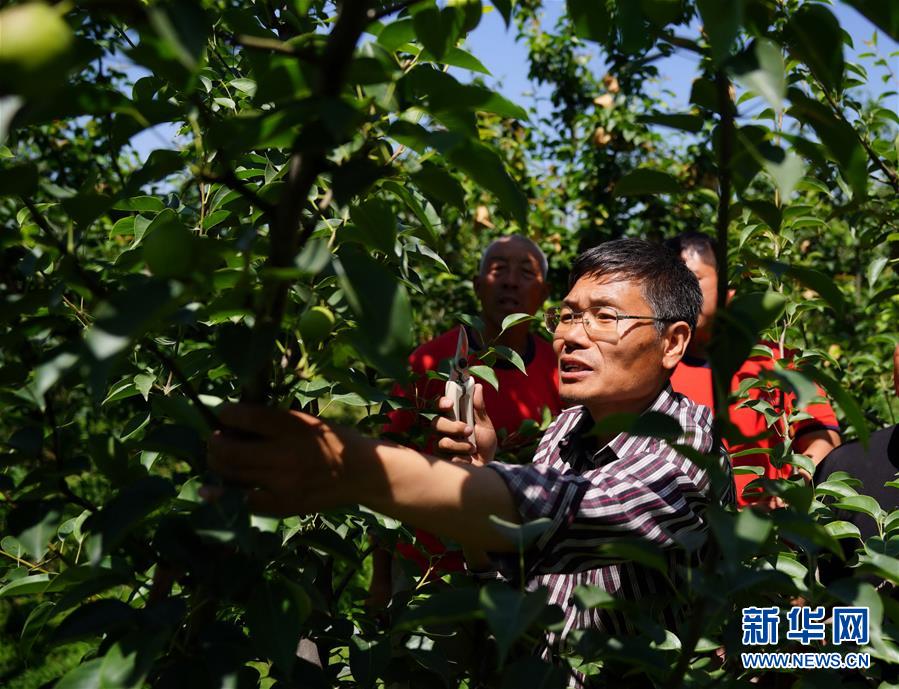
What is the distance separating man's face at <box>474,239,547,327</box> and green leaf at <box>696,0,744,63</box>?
283 centimetres

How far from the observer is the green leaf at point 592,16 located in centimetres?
113

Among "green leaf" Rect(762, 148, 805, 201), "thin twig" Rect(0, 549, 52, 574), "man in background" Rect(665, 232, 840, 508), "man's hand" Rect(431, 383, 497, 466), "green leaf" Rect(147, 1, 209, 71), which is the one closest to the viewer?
"green leaf" Rect(147, 1, 209, 71)

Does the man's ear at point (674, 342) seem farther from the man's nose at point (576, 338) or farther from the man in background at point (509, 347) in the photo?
the man in background at point (509, 347)

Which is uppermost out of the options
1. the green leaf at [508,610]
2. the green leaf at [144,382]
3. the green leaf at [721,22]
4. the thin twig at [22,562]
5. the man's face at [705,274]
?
the man's face at [705,274]

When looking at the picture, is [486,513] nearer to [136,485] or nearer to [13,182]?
[136,485]

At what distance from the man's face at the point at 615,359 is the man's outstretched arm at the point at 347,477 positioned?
0.65 meters

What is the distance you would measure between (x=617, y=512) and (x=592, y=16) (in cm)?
78

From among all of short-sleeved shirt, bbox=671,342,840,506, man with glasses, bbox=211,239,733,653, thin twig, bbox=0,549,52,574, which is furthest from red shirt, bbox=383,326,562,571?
thin twig, bbox=0,549,52,574

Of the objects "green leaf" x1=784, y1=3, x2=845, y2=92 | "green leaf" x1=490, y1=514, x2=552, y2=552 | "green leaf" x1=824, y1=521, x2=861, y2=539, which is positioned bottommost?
"green leaf" x1=490, y1=514, x2=552, y2=552

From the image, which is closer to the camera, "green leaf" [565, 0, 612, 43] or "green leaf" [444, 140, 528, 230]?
"green leaf" [444, 140, 528, 230]

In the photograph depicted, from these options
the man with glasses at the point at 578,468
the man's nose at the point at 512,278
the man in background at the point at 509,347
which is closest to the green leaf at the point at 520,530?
the man with glasses at the point at 578,468

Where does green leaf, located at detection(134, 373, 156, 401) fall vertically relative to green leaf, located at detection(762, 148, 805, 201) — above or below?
below

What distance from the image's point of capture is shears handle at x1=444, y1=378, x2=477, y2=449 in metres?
1.91

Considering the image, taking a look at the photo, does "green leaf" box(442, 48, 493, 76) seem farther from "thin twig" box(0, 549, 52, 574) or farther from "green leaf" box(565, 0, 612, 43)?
"thin twig" box(0, 549, 52, 574)
